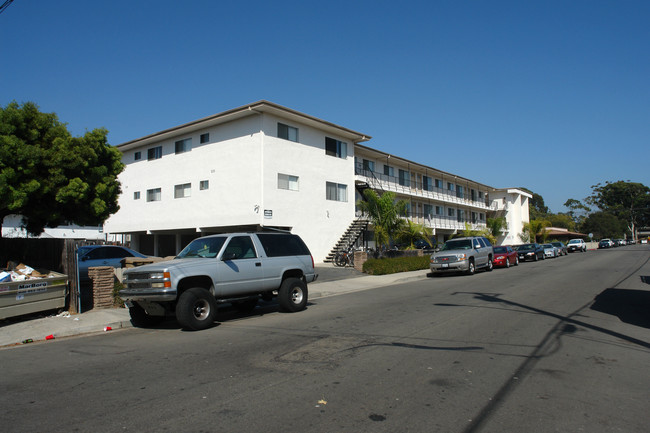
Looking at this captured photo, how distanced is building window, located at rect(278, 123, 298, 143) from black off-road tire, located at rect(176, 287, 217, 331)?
59.6ft

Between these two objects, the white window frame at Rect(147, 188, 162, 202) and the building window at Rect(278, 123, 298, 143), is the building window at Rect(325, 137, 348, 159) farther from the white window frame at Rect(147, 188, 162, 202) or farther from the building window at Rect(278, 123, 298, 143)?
the white window frame at Rect(147, 188, 162, 202)

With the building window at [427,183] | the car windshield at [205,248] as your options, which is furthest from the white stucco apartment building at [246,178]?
the car windshield at [205,248]

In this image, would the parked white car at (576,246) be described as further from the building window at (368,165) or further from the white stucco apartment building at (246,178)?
the building window at (368,165)

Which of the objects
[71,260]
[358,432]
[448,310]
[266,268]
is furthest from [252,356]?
[71,260]

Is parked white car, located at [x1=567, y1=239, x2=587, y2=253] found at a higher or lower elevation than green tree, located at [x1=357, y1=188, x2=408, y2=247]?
lower

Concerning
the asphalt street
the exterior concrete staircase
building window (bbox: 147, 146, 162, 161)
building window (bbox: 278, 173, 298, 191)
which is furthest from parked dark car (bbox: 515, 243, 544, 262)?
building window (bbox: 147, 146, 162, 161)

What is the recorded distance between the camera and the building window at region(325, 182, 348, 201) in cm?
2927

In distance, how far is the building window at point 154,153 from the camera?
31413mm

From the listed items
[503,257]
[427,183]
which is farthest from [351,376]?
[427,183]

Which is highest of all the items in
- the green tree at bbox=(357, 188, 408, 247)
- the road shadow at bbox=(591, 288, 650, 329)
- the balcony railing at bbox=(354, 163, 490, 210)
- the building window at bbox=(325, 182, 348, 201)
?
the balcony railing at bbox=(354, 163, 490, 210)

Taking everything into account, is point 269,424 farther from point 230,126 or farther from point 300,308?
point 230,126

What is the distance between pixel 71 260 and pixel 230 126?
17.1 meters

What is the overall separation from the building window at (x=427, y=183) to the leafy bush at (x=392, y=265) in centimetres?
2059

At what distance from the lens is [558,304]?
1130cm
